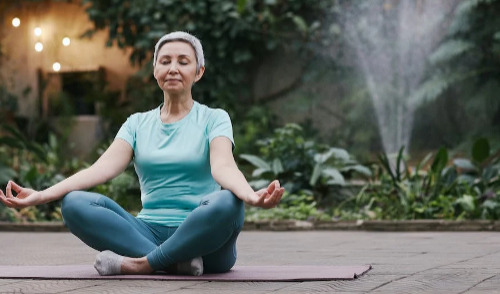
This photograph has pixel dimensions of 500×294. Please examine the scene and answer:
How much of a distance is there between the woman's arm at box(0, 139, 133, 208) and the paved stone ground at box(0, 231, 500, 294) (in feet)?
1.07

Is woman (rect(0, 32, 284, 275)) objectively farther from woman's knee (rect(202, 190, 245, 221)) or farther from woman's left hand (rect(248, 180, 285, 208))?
woman's left hand (rect(248, 180, 285, 208))

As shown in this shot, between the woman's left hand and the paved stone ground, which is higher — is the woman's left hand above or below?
above

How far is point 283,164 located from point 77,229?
5.64 metres

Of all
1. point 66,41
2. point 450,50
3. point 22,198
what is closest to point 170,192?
point 22,198

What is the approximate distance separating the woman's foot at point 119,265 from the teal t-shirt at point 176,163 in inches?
8.9

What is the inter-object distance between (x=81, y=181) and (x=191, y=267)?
56 centimetres

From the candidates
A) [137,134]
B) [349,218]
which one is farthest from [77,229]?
[349,218]

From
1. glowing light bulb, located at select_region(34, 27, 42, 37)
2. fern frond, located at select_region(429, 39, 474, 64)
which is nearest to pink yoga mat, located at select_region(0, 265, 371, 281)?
fern frond, located at select_region(429, 39, 474, 64)

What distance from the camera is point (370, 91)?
1302 cm

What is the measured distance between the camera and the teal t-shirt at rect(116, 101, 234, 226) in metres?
4.31

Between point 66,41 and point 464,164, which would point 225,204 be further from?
point 66,41

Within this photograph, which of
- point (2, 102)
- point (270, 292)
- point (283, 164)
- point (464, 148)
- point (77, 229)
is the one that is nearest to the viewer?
point (270, 292)

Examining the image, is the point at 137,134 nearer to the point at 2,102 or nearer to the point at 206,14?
the point at 206,14

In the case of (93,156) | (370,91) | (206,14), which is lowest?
(93,156)
